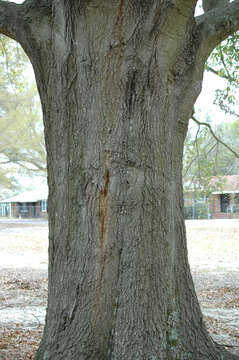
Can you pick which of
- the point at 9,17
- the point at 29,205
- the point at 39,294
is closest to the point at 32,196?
the point at 29,205

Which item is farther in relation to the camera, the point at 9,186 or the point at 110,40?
the point at 9,186

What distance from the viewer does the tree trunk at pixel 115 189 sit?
3.65 meters

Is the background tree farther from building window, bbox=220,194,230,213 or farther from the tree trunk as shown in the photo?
Result: the tree trunk

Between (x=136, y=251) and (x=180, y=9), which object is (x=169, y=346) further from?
(x=180, y=9)

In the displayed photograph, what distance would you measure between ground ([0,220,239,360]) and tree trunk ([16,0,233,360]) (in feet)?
4.55

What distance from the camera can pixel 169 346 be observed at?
3738 millimetres

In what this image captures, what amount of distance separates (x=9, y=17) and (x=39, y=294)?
20.6ft

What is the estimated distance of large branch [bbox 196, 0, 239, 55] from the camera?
4.33 m

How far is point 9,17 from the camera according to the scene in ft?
14.1

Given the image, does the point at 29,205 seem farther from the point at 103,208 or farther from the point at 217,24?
the point at 103,208

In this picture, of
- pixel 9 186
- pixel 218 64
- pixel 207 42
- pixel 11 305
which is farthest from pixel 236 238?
pixel 9 186

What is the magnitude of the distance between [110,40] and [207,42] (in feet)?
3.55

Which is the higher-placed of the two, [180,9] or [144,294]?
[180,9]

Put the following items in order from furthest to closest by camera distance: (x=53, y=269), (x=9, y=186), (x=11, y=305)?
(x=9, y=186) < (x=11, y=305) < (x=53, y=269)
